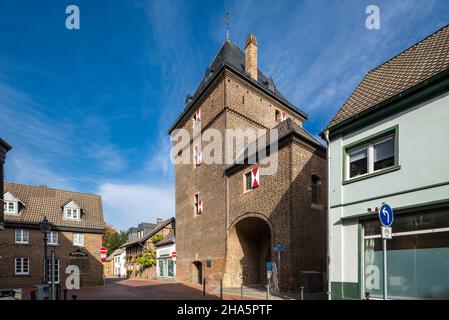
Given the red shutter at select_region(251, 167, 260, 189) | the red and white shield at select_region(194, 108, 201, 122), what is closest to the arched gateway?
the red shutter at select_region(251, 167, 260, 189)

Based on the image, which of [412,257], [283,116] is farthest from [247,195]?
[283,116]

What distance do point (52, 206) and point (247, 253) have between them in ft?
60.9

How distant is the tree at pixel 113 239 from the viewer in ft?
202

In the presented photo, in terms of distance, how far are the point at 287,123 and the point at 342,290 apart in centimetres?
908

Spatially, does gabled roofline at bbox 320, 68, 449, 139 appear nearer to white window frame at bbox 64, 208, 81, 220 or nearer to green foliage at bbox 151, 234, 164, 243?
white window frame at bbox 64, 208, 81, 220

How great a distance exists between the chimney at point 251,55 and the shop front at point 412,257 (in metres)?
17.6

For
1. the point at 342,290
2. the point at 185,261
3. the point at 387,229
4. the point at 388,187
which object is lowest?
the point at 185,261

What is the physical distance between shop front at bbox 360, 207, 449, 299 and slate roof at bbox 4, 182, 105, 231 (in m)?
23.8

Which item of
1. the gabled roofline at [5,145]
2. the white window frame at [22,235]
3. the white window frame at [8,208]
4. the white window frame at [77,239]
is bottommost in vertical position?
the white window frame at [77,239]

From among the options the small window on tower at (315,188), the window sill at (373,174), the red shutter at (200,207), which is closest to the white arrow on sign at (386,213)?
the window sill at (373,174)

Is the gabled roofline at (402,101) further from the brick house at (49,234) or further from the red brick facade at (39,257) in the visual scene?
the red brick facade at (39,257)
